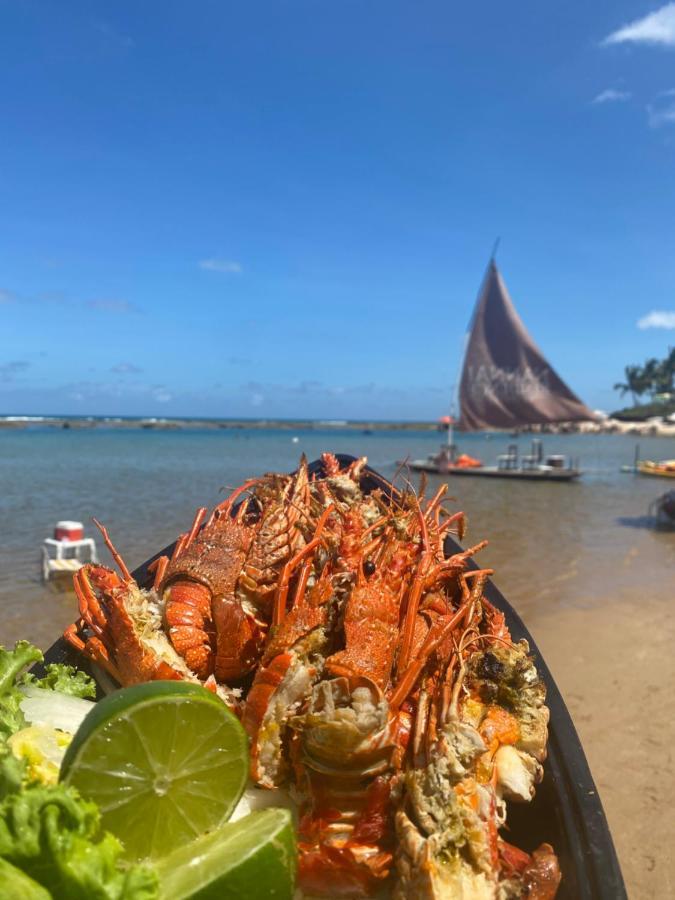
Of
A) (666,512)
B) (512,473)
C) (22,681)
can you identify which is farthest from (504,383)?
(22,681)

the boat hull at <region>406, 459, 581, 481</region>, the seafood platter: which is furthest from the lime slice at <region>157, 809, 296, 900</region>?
the boat hull at <region>406, 459, 581, 481</region>

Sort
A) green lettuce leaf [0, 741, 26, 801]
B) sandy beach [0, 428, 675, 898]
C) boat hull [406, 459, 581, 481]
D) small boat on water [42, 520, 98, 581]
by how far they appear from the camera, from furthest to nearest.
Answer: boat hull [406, 459, 581, 481]
small boat on water [42, 520, 98, 581]
sandy beach [0, 428, 675, 898]
green lettuce leaf [0, 741, 26, 801]

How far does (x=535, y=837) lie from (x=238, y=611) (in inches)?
63.9

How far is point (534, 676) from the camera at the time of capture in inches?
105

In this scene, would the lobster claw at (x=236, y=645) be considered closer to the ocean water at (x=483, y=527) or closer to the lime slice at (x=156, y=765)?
the lime slice at (x=156, y=765)

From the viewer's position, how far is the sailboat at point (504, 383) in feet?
107

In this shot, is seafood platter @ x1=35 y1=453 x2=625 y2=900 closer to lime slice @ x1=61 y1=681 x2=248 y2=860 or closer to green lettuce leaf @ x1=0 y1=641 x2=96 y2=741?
green lettuce leaf @ x1=0 y1=641 x2=96 y2=741

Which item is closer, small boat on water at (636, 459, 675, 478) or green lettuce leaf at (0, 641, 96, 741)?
green lettuce leaf at (0, 641, 96, 741)

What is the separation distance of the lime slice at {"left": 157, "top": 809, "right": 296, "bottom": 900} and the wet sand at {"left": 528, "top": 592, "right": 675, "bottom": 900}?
3546 millimetres

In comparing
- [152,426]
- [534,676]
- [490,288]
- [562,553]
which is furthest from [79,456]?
[152,426]

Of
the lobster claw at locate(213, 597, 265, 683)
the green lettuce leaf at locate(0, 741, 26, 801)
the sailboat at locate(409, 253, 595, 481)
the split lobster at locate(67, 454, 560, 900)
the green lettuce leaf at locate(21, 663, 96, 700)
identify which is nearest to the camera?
the green lettuce leaf at locate(0, 741, 26, 801)

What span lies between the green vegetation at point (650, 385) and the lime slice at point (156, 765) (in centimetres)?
12165

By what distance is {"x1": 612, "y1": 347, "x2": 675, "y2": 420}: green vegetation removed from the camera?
373 ft

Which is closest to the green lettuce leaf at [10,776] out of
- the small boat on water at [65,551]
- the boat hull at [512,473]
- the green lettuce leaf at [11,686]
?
the green lettuce leaf at [11,686]
